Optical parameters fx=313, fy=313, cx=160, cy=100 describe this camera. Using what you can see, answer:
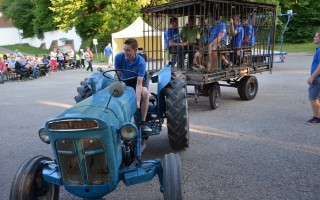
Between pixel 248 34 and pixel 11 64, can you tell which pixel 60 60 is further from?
pixel 248 34

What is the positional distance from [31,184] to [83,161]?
0.68 m

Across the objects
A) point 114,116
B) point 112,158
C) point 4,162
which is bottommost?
point 4,162

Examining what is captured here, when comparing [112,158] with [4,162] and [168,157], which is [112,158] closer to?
[168,157]

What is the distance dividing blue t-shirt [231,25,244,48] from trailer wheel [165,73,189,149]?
3845 mm

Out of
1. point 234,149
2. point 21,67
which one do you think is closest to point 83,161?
point 234,149

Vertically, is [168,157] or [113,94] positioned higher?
[113,94]

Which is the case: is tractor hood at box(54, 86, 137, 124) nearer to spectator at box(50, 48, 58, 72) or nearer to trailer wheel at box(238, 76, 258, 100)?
trailer wheel at box(238, 76, 258, 100)

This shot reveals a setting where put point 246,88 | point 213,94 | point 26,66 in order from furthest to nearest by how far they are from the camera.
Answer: point 26,66, point 246,88, point 213,94

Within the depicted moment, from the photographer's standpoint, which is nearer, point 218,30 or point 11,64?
point 218,30

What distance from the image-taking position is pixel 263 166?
14.1 ft

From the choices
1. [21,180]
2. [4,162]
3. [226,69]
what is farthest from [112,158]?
[226,69]

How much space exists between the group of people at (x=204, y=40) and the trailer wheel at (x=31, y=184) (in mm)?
4887

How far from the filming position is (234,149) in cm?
498

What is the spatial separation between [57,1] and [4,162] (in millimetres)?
34592
